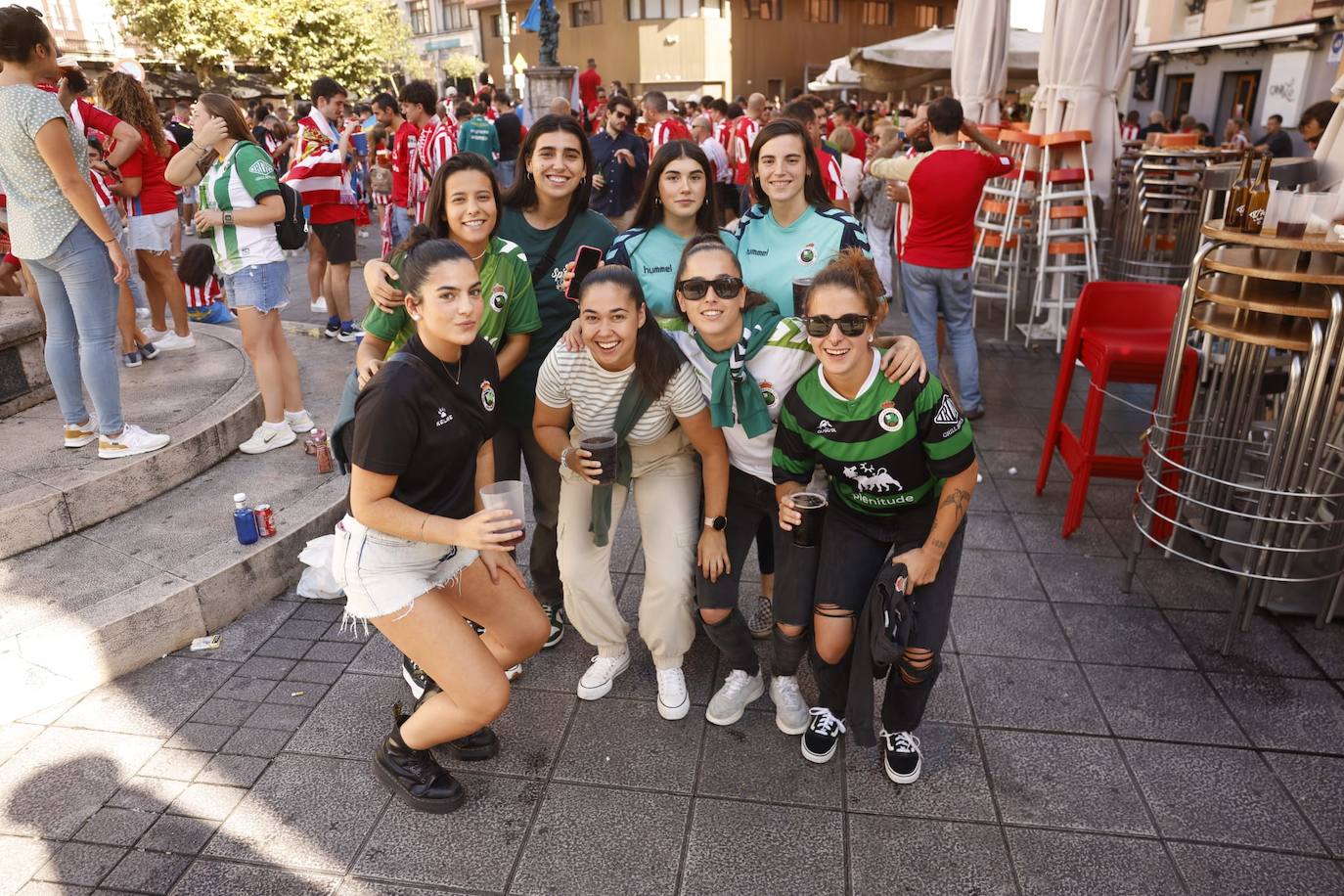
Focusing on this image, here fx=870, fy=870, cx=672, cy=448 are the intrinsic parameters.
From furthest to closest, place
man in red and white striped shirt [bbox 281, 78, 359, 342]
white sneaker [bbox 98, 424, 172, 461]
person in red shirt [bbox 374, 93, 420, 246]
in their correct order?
person in red shirt [bbox 374, 93, 420, 246], man in red and white striped shirt [bbox 281, 78, 359, 342], white sneaker [bbox 98, 424, 172, 461]

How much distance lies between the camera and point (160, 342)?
650 centimetres

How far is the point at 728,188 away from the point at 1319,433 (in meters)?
3.01

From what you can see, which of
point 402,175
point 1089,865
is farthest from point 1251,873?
point 402,175

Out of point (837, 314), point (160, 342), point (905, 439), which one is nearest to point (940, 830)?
point (905, 439)

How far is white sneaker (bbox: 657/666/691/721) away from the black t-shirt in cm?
103

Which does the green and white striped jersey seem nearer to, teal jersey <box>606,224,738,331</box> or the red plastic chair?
teal jersey <box>606,224,738,331</box>

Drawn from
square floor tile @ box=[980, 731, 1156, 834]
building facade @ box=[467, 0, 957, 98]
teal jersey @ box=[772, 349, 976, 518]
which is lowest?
square floor tile @ box=[980, 731, 1156, 834]

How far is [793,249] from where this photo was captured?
3389mm

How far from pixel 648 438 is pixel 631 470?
0.15 metres

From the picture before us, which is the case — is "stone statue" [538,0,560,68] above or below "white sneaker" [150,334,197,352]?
above

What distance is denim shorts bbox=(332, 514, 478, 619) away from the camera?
8.41ft

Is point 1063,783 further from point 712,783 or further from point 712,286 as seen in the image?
point 712,286

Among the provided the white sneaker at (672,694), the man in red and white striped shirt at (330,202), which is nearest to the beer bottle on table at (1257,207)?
the white sneaker at (672,694)

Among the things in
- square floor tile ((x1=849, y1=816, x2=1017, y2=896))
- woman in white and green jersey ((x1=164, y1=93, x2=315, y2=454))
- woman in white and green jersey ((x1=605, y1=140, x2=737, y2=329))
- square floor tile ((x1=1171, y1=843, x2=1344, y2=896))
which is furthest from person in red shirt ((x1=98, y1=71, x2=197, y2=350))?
square floor tile ((x1=1171, y1=843, x2=1344, y2=896))
